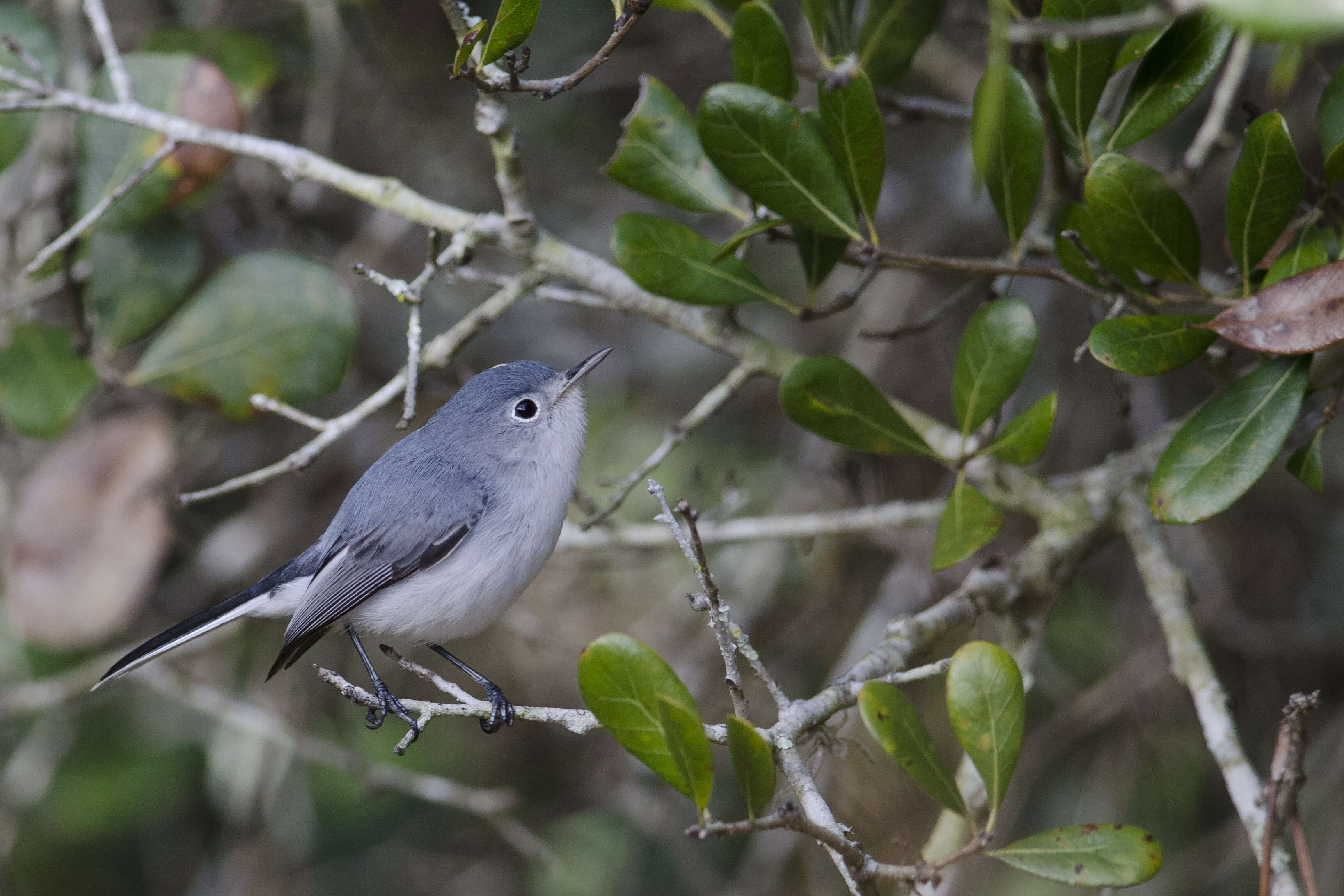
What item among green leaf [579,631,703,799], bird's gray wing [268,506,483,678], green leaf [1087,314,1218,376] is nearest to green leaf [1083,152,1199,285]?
green leaf [1087,314,1218,376]

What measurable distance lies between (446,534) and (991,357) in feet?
4.01

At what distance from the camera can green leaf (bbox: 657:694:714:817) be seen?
125 cm

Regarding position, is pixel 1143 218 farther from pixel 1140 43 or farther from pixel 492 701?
pixel 492 701

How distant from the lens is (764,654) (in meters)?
3.36

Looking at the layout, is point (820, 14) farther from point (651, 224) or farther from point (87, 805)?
point (87, 805)

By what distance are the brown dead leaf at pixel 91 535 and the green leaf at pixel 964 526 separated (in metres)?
2.08

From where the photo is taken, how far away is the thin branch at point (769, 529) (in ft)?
7.80

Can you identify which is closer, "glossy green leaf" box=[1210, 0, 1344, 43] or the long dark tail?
"glossy green leaf" box=[1210, 0, 1344, 43]

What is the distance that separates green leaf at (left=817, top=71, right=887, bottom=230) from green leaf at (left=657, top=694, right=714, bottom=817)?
2.98ft

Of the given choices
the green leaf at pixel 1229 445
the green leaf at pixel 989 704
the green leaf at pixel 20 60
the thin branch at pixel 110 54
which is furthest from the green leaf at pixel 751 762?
the green leaf at pixel 20 60

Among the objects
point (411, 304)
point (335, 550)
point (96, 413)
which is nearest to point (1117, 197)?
point (411, 304)

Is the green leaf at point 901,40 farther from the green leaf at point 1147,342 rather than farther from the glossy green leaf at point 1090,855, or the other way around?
the glossy green leaf at point 1090,855

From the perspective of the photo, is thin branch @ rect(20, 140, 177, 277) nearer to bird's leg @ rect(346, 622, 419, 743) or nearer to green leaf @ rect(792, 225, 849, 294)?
bird's leg @ rect(346, 622, 419, 743)

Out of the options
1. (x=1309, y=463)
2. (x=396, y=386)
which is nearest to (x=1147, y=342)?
(x=1309, y=463)
